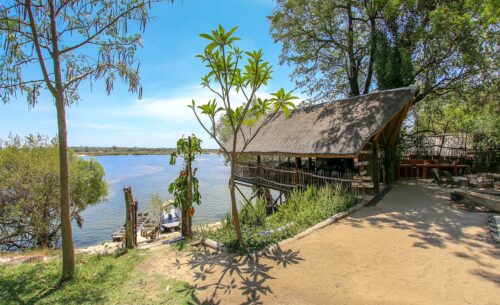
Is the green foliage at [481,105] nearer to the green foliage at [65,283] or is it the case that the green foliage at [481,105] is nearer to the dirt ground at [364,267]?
the dirt ground at [364,267]

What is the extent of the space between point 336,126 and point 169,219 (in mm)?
12740

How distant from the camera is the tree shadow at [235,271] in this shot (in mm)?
4050

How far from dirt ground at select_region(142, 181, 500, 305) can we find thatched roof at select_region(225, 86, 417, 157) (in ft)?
10.0

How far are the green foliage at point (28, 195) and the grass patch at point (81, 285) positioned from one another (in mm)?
9018

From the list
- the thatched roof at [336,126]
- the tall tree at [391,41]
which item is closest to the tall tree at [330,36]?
the tall tree at [391,41]

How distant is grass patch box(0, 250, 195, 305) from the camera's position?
158 inches

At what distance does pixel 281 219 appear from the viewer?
7.75m

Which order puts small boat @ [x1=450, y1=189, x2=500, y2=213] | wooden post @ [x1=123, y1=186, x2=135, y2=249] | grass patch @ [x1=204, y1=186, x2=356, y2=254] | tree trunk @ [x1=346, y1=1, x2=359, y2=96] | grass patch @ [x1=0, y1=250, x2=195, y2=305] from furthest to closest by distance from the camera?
1. tree trunk @ [x1=346, y1=1, x2=359, y2=96]
2. small boat @ [x1=450, y1=189, x2=500, y2=213]
3. wooden post @ [x1=123, y1=186, x2=135, y2=249]
4. grass patch @ [x1=204, y1=186, x2=356, y2=254]
5. grass patch @ [x1=0, y1=250, x2=195, y2=305]

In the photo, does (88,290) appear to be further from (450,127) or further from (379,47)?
(450,127)

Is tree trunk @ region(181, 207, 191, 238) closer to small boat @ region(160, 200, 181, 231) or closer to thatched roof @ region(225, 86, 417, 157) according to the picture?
thatched roof @ region(225, 86, 417, 157)

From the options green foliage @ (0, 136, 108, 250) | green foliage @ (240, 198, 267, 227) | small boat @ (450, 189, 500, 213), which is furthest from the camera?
green foliage @ (0, 136, 108, 250)

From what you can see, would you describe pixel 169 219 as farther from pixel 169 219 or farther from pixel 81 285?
pixel 81 285

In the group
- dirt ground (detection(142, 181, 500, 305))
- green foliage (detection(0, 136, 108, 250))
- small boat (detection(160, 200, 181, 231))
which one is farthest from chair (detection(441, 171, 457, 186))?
green foliage (detection(0, 136, 108, 250))

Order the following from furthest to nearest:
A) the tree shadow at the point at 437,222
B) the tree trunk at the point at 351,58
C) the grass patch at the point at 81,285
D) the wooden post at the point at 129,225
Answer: the tree trunk at the point at 351,58 < the wooden post at the point at 129,225 < the tree shadow at the point at 437,222 < the grass patch at the point at 81,285
